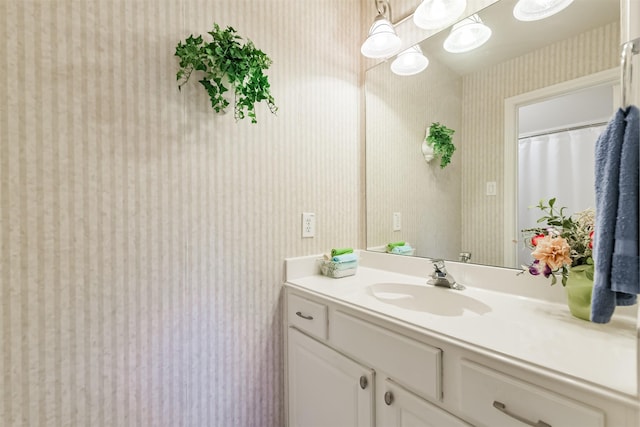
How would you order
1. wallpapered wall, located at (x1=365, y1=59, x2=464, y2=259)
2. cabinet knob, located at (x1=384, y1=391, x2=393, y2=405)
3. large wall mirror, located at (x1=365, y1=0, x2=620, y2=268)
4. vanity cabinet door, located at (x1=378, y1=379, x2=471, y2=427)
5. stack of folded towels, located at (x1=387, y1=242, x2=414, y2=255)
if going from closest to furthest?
1. vanity cabinet door, located at (x1=378, y1=379, x2=471, y2=427)
2. cabinet knob, located at (x1=384, y1=391, x2=393, y2=405)
3. large wall mirror, located at (x1=365, y1=0, x2=620, y2=268)
4. wallpapered wall, located at (x1=365, y1=59, x2=464, y2=259)
5. stack of folded towels, located at (x1=387, y1=242, x2=414, y2=255)

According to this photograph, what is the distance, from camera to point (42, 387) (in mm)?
790

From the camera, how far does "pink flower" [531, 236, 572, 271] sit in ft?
2.62

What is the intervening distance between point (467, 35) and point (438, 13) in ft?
0.52

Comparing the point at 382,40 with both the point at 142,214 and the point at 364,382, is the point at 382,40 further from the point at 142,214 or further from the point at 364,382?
the point at 364,382

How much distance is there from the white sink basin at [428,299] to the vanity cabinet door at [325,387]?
0.29 m

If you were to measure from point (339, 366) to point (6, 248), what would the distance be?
1.07 metres

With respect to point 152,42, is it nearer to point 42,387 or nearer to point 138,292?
point 138,292

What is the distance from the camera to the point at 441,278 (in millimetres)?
1156

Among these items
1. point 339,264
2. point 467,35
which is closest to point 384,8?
point 467,35

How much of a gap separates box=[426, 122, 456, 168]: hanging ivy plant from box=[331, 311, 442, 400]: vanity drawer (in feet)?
2.90

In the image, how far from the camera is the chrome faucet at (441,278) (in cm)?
114

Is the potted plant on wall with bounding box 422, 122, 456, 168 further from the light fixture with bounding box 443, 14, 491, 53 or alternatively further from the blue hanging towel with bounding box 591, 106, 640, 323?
the blue hanging towel with bounding box 591, 106, 640, 323

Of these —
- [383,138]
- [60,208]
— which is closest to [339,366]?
[60,208]


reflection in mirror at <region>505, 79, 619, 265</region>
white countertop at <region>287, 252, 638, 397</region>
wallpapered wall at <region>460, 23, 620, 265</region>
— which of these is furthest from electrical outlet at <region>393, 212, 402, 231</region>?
reflection in mirror at <region>505, 79, 619, 265</region>
